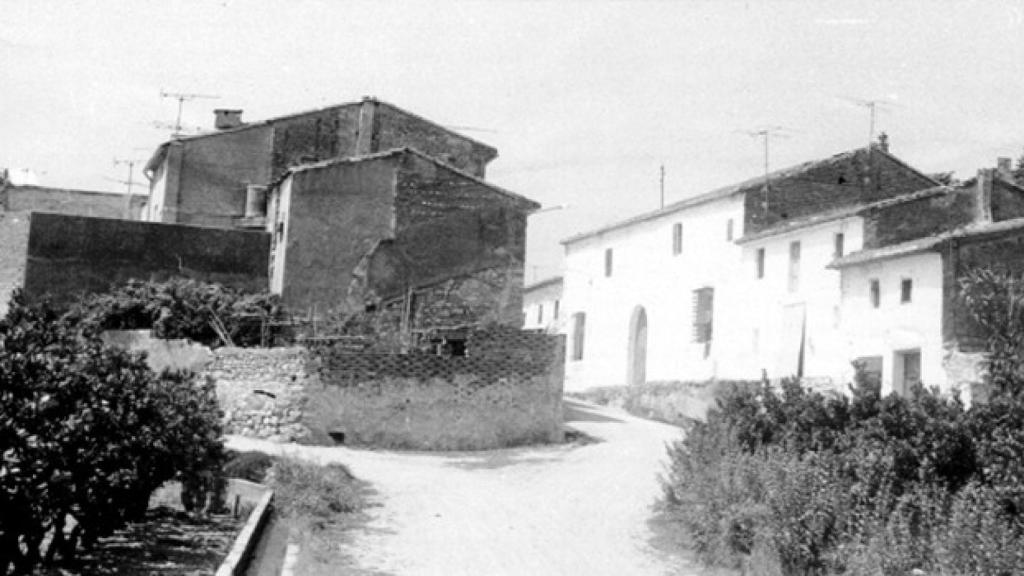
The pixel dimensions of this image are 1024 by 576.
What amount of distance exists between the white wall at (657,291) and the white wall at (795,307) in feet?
2.69

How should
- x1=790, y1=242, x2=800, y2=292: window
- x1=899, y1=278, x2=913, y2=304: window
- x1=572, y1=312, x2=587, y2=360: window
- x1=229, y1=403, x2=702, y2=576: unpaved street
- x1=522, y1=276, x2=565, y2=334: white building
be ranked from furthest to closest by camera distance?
x1=522, y1=276, x2=565, y2=334: white building, x1=572, y1=312, x2=587, y2=360: window, x1=790, y1=242, x2=800, y2=292: window, x1=899, y1=278, x2=913, y2=304: window, x1=229, y1=403, x2=702, y2=576: unpaved street

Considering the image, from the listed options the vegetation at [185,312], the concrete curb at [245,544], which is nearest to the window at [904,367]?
the vegetation at [185,312]

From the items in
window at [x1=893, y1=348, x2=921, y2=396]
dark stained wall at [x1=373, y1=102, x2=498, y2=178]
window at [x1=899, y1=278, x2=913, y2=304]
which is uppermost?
dark stained wall at [x1=373, y1=102, x2=498, y2=178]

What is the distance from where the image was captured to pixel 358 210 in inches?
1168

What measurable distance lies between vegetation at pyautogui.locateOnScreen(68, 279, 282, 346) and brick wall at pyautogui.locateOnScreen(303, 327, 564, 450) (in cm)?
350

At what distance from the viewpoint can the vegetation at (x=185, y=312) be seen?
25.8 m

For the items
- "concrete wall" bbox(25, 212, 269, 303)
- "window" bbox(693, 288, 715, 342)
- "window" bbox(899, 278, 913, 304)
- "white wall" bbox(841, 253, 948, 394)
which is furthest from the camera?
"window" bbox(693, 288, 715, 342)

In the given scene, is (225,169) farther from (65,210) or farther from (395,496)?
(395,496)

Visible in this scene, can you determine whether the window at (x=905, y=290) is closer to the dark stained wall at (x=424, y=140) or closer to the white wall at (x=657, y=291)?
the white wall at (x=657, y=291)

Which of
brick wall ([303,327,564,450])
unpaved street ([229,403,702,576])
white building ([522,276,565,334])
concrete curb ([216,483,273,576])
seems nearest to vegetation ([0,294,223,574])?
Answer: concrete curb ([216,483,273,576])

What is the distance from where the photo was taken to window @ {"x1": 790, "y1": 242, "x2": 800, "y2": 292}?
35.1 meters

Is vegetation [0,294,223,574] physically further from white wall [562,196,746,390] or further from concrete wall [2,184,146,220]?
concrete wall [2,184,146,220]

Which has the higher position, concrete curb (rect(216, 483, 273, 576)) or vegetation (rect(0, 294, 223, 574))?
vegetation (rect(0, 294, 223, 574))

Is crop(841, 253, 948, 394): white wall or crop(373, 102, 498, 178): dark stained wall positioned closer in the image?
crop(841, 253, 948, 394): white wall
